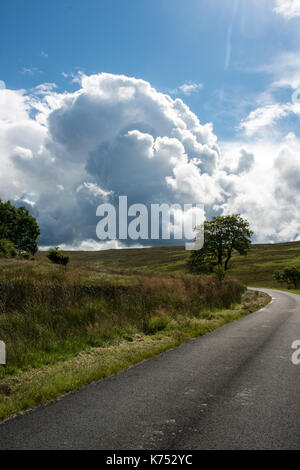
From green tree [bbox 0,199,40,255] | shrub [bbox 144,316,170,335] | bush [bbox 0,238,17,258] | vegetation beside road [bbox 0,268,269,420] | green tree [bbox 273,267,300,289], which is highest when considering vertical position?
green tree [bbox 0,199,40,255]

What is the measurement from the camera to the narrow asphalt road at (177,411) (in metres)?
3.75

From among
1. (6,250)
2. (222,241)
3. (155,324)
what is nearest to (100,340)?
(155,324)

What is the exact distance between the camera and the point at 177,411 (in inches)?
181

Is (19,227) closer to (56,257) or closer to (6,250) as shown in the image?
(6,250)

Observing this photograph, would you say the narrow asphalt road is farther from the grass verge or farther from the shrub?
the shrub

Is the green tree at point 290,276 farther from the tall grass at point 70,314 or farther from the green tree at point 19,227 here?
the tall grass at point 70,314

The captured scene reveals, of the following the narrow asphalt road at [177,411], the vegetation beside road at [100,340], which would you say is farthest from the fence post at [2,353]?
the narrow asphalt road at [177,411]

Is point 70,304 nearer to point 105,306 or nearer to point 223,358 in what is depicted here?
point 105,306

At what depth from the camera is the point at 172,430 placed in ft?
13.1

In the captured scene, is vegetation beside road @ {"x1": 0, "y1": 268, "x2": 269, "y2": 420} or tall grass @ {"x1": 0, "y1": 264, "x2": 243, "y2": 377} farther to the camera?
tall grass @ {"x1": 0, "y1": 264, "x2": 243, "y2": 377}

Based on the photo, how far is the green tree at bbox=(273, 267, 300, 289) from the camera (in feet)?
263

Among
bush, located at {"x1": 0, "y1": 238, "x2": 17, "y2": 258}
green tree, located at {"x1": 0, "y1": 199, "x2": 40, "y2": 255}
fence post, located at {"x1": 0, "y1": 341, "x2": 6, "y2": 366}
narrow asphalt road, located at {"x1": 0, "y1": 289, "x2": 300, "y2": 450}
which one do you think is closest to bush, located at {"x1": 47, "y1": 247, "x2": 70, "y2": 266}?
bush, located at {"x1": 0, "y1": 238, "x2": 17, "y2": 258}

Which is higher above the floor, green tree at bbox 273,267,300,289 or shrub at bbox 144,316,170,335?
shrub at bbox 144,316,170,335

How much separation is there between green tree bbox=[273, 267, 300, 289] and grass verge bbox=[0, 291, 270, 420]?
79022 mm
